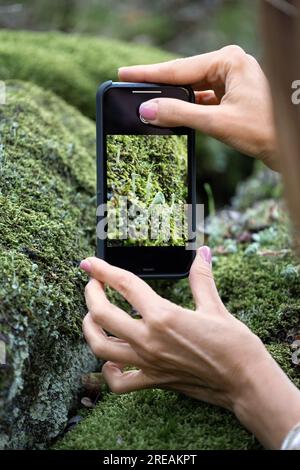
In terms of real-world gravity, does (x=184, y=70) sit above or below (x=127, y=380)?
above

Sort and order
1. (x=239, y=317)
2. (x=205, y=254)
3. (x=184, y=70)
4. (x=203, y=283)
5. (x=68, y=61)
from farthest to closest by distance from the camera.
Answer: (x=68, y=61), (x=239, y=317), (x=184, y=70), (x=205, y=254), (x=203, y=283)

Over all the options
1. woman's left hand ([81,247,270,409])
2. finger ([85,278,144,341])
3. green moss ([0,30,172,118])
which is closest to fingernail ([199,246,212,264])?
woman's left hand ([81,247,270,409])

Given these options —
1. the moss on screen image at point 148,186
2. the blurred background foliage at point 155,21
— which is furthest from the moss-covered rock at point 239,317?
the blurred background foliage at point 155,21

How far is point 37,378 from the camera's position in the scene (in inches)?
91.9

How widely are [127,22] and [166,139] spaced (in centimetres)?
899

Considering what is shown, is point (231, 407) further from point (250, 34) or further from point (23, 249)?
point (250, 34)

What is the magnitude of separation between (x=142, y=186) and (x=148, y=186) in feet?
0.09

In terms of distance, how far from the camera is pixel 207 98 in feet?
9.85

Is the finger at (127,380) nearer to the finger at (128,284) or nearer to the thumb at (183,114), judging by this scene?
the finger at (128,284)

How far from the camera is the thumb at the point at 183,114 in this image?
8.27 ft

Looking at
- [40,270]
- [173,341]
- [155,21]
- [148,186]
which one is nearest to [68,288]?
[40,270]

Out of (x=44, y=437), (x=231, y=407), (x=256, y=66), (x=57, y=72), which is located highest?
(x=57, y=72)

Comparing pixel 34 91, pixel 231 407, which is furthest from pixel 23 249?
pixel 34 91

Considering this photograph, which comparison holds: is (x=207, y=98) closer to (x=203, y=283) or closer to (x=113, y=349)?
(x=203, y=283)
